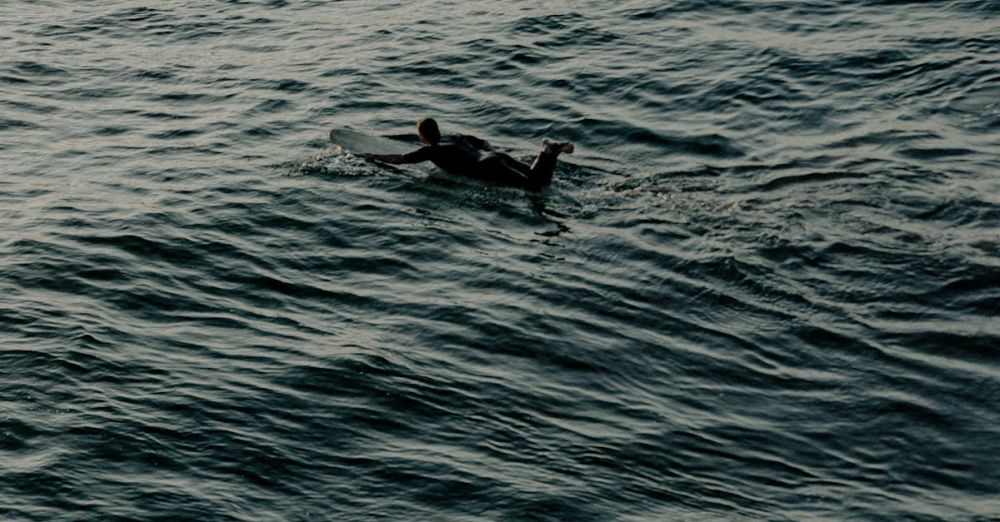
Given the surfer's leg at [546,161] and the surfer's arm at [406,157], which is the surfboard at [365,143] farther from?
the surfer's leg at [546,161]

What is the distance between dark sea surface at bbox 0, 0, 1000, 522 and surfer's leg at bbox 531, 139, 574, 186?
0.22 metres

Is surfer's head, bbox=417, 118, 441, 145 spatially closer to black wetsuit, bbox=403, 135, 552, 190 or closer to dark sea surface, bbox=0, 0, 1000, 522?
black wetsuit, bbox=403, 135, 552, 190

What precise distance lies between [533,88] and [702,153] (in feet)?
12.6

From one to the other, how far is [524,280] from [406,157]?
3.44 meters

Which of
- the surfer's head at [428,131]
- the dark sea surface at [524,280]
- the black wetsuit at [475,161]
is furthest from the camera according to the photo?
the surfer's head at [428,131]

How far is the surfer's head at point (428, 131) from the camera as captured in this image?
696 inches

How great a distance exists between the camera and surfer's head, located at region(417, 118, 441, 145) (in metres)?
Answer: 17.7

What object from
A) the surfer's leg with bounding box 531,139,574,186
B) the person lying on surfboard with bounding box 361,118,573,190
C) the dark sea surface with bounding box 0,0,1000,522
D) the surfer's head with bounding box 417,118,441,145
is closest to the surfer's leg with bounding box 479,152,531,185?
the person lying on surfboard with bounding box 361,118,573,190

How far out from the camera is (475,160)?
17625 millimetres

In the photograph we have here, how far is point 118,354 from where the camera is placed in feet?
43.8

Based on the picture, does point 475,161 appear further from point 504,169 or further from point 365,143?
point 365,143

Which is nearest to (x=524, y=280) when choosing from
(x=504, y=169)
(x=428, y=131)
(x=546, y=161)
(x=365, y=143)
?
(x=546, y=161)

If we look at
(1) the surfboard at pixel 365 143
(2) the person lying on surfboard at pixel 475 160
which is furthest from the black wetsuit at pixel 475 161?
(1) the surfboard at pixel 365 143

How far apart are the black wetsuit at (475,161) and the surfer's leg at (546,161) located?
12mm
